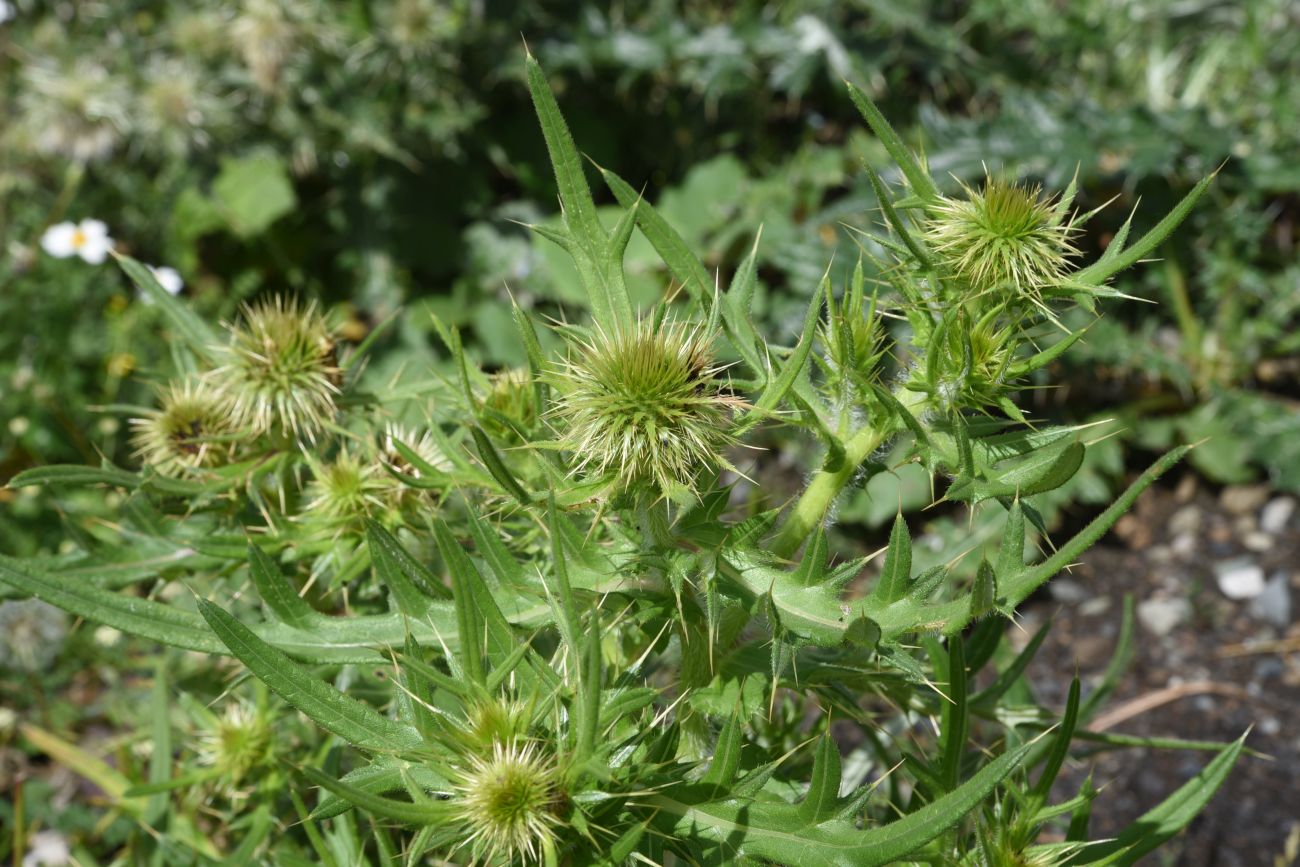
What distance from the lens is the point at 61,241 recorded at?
14.1 ft

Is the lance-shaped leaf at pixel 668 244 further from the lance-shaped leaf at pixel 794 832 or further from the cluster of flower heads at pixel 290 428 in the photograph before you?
the lance-shaped leaf at pixel 794 832

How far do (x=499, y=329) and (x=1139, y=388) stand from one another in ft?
8.26

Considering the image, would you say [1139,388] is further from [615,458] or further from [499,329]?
[615,458]

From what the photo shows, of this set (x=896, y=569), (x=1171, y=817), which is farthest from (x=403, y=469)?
(x=1171, y=817)

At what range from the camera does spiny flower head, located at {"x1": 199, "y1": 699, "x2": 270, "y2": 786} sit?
175cm

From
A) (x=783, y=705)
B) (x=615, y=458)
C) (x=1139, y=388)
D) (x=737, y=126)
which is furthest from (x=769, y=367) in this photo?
(x=737, y=126)

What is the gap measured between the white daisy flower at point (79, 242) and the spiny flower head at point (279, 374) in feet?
10.2

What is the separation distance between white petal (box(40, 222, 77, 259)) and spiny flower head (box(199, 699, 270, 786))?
322 centimetres

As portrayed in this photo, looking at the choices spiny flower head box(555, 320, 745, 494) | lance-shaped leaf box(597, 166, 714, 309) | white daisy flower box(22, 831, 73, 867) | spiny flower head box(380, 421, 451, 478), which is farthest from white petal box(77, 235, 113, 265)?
spiny flower head box(555, 320, 745, 494)

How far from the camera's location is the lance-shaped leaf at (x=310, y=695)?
1.11m

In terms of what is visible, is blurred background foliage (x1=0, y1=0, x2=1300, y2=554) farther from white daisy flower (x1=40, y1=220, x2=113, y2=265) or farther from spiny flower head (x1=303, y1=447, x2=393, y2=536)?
spiny flower head (x1=303, y1=447, x2=393, y2=536)

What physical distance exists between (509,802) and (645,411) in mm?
410

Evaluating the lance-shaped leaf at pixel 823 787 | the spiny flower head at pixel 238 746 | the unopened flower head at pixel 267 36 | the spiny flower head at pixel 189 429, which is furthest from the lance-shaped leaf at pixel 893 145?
the unopened flower head at pixel 267 36

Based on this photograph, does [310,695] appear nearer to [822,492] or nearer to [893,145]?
[822,492]
